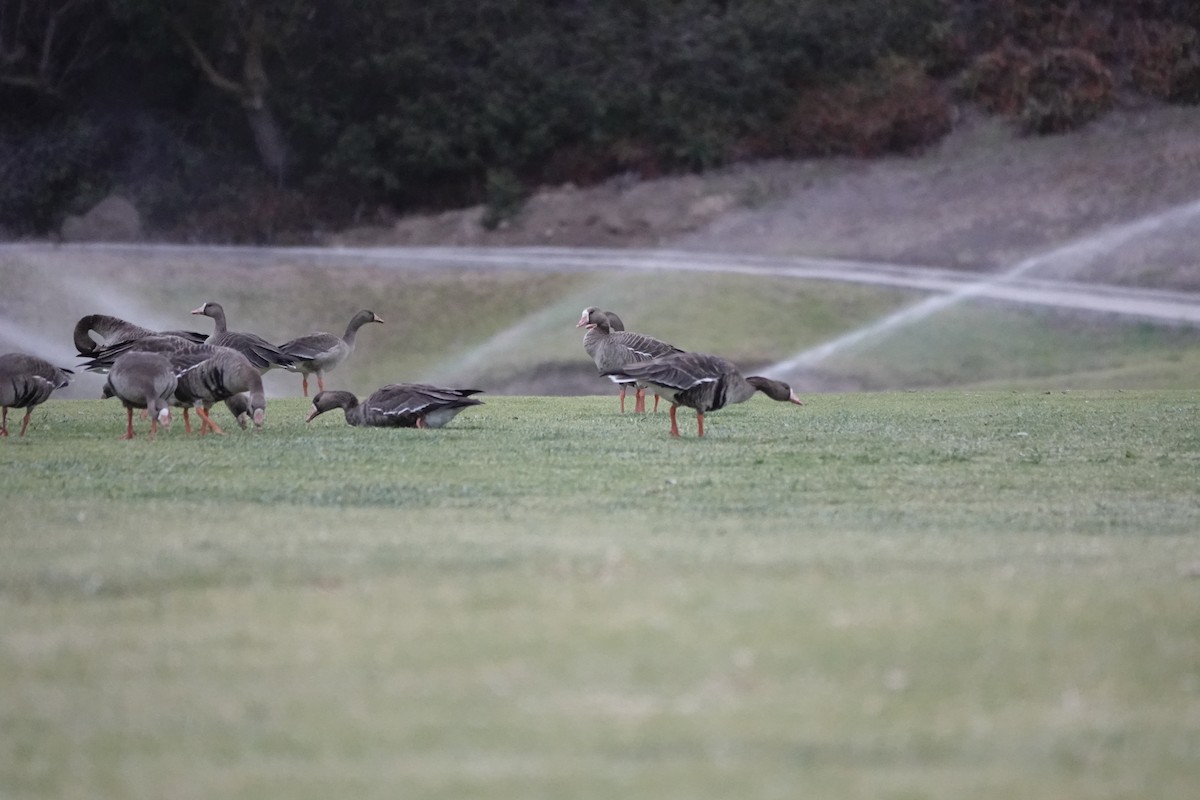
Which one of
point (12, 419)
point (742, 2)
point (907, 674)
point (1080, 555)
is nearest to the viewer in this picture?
point (907, 674)

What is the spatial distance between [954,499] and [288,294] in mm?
26593

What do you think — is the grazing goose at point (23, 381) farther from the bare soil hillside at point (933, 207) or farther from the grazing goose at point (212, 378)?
the bare soil hillside at point (933, 207)

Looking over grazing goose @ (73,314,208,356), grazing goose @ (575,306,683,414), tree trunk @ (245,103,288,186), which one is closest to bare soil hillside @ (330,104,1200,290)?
tree trunk @ (245,103,288,186)

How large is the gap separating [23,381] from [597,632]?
32.6 feet

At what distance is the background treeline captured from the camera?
45719 mm

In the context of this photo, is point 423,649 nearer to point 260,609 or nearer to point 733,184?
point 260,609

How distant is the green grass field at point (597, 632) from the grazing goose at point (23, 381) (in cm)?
237

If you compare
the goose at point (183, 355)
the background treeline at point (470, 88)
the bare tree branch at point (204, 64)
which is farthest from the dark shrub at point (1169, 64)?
the goose at point (183, 355)

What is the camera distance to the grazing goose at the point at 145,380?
14547 millimetres

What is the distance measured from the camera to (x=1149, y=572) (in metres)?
8.33

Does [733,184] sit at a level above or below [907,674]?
above

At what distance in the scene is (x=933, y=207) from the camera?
40.2 metres

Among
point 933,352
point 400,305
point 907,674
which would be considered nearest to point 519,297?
point 400,305

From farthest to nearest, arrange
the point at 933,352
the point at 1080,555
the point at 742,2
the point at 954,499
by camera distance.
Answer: the point at 742,2 < the point at 933,352 < the point at 954,499 < the point at 1080,555
